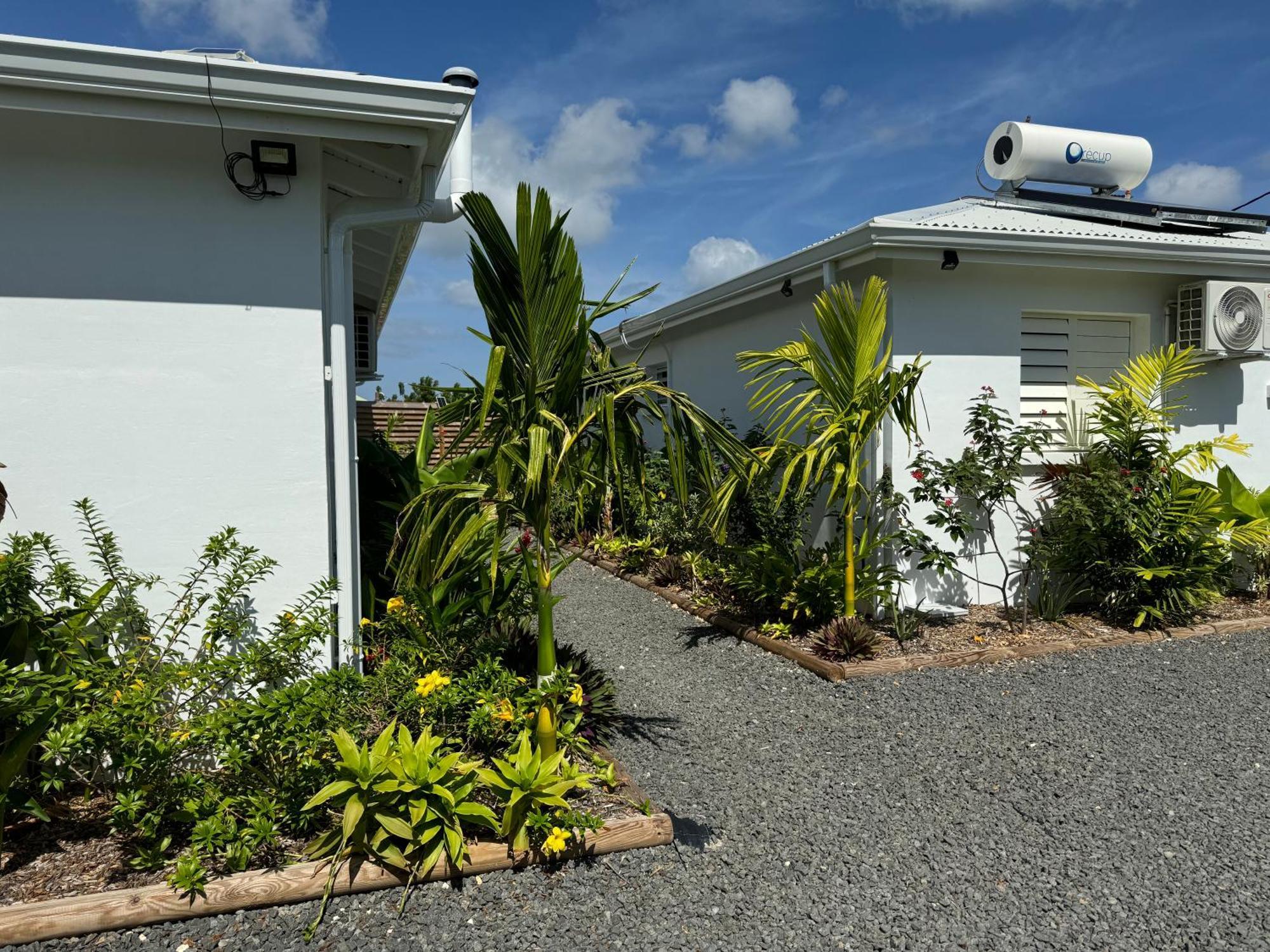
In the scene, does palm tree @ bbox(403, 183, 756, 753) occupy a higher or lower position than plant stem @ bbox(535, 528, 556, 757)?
higher

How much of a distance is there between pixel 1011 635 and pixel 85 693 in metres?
6.06

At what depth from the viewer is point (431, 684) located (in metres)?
3.60

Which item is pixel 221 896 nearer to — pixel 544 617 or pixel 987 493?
pixel 544 617

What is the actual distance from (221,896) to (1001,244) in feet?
22.1

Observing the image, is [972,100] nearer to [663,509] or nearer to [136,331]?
[663,509]

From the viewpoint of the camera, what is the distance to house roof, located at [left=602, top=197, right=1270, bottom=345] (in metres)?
6.44

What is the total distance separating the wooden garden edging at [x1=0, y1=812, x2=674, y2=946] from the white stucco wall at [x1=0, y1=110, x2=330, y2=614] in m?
1.40

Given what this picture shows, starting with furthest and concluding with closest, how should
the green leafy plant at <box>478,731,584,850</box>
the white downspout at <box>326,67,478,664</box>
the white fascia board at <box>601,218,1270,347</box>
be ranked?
the white fascia board at <box>601,218,1270,347</box> < the white downspout at <box>326,67,478,664</box> < the green leafy plant at <box>478,731,584,850</box>

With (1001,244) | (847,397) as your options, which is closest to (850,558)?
(847,397)

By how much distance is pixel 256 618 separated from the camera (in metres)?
3.95

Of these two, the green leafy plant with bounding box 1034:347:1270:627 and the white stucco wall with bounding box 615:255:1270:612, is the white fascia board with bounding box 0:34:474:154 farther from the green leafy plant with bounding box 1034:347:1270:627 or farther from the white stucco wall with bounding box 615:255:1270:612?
the green leafy plant with bounding box 1034:347:1270:627

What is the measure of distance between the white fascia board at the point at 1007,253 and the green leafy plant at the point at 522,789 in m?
3.35

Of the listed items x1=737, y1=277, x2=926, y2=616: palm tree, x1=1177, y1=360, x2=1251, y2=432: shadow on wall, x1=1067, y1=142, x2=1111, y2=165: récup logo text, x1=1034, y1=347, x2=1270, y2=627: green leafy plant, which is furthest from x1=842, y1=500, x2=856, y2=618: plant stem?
A: x1=1067, y1=142, x2=1111, y2=165: récup logo text

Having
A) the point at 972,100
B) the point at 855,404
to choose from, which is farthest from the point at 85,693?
the point at 972,100
